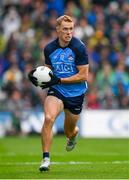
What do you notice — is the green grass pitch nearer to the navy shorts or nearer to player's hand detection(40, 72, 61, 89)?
the navy shorts

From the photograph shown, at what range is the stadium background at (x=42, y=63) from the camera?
2389 cm

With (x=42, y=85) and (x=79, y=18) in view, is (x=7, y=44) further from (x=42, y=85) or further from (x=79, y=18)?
(x=42, y=85)

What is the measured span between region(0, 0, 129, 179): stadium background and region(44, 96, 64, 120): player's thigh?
7556 millimetres

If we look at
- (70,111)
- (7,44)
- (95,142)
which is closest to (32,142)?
(95,142)

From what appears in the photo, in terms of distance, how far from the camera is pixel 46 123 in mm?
12297

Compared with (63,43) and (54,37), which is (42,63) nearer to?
(54,37)

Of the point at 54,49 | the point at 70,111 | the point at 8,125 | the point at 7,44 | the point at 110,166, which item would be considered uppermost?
the point at 54,49

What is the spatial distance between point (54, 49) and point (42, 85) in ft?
2.14

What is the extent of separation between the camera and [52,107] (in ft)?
41.0

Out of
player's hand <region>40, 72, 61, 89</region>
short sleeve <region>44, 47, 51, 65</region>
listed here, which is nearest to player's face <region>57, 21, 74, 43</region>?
short sleeve <region>44, 47, 51, 65</region>

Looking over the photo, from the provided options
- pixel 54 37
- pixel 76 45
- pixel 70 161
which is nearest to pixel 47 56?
pixel 76 45

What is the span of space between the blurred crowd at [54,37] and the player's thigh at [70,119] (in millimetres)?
10310

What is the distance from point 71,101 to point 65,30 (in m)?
1.25

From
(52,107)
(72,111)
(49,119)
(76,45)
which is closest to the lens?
(49,119)
